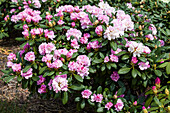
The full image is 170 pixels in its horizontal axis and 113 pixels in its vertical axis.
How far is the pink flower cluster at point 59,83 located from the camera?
74.7 inches

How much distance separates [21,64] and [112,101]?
1070 millimetres

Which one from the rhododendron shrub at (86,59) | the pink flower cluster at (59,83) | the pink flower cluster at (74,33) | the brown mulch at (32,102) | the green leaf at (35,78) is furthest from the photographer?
the brown mulch at (32,102)

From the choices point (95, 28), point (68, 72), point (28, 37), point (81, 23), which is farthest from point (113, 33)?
point (28, 37)

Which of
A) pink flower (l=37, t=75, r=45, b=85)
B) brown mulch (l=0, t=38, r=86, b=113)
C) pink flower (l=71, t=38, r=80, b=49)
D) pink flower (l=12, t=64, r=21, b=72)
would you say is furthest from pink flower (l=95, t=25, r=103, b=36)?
brown mulch (l=0, t=38, r=86, b=113)

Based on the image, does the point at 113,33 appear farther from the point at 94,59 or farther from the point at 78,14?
the point at 78,14

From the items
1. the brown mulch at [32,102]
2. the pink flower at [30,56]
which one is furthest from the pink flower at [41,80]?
the brown mulch at [32,102]

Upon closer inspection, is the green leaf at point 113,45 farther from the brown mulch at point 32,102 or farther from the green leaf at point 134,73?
the brown mulch at point 32,102

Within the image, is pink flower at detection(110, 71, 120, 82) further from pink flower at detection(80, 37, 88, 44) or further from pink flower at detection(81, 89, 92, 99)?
pink flower at detection(80, 37, 88, 44)

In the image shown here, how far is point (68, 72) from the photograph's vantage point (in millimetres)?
1987

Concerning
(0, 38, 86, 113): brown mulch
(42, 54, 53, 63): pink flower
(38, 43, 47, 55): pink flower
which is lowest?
(0, 38, 86, 113): brown mulch

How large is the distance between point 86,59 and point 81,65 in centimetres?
8

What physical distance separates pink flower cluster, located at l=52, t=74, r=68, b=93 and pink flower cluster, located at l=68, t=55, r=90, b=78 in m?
0.13

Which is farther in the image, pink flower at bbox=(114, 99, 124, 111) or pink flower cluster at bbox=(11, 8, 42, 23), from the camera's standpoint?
pink flower cluster at bbox=(11, 8, 42, 23)

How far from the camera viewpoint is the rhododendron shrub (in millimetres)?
2000
